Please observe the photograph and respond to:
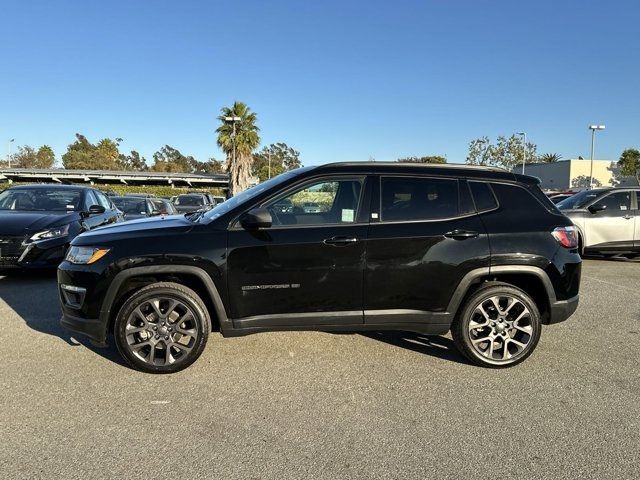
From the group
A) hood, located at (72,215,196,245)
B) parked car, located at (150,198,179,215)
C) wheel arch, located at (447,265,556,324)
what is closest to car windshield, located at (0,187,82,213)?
hood, located at (72,215,196,245)

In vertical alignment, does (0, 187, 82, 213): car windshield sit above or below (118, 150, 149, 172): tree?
below

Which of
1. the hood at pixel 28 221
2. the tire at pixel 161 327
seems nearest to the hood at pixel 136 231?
the tire at pixel 161 327

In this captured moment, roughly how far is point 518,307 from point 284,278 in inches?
83.2

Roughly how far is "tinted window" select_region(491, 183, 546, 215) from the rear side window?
0.19 feet

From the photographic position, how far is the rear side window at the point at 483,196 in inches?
166

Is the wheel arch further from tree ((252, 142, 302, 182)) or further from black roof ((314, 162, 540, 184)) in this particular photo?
tree ((252, 142, 302, 182))

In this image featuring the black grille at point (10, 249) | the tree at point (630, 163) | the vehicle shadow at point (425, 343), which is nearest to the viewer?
the vehicle shadow at point (425, 343)

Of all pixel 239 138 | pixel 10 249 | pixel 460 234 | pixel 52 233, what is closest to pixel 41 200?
pixel 52 233

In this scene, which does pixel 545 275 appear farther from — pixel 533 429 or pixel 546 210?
pixel 533 429

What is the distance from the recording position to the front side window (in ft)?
13.3

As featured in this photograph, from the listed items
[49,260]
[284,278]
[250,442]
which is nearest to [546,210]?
[284,278]

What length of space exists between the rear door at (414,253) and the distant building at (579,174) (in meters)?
54.8

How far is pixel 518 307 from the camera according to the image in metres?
4.17

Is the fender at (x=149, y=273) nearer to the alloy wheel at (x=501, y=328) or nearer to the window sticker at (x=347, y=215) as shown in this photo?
the window sticker at (x=347, y=215)
